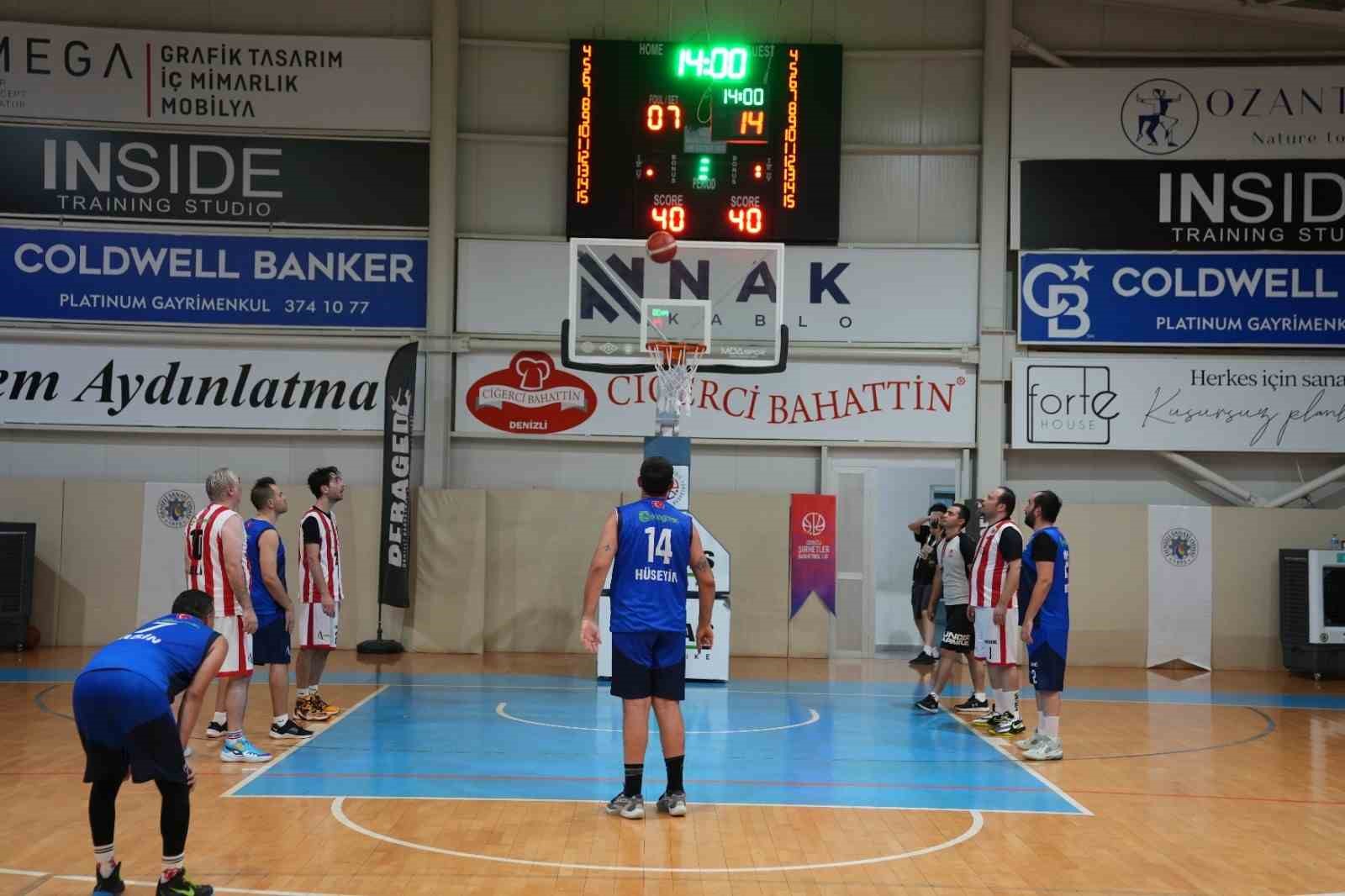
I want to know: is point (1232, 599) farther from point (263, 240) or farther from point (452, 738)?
point (263, 240)

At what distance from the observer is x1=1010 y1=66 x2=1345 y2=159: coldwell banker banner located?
15.7 metres

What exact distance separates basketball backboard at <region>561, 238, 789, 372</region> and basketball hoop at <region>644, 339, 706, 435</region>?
0.07 m

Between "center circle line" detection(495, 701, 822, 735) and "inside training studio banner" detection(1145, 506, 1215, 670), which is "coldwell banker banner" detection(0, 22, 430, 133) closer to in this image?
"center circle line" detection(495, 701, 822, 735)

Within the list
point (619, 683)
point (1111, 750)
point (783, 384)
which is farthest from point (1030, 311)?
point (619, 683)

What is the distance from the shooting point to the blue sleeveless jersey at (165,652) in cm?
498

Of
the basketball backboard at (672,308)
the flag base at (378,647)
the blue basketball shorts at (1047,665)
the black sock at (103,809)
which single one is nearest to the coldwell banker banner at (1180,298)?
the basketball backboard at (672,308)

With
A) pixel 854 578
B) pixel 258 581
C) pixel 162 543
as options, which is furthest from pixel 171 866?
pixel 854 578

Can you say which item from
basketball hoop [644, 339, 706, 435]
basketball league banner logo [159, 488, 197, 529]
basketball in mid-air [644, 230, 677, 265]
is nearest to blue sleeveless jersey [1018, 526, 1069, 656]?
basketball hoop [644, 339, 706, 435]

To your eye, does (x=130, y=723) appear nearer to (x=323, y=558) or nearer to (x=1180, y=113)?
(x=323, y=558)

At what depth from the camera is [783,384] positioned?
16.0 metres

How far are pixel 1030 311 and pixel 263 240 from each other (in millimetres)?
9484

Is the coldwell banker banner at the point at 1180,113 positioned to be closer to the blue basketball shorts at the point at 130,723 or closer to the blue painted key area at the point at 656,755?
the blue painted key area at the point at 656,755

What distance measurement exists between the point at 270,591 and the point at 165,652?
342 cm

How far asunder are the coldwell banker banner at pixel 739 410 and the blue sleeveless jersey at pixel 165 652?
1065 cm
